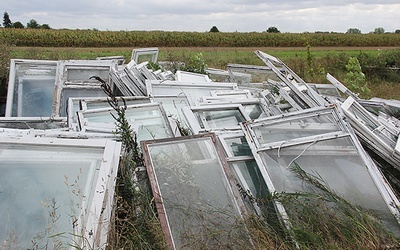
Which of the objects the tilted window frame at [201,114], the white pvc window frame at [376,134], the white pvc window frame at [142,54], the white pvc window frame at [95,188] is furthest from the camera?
the white pvc window frame at [142,54]

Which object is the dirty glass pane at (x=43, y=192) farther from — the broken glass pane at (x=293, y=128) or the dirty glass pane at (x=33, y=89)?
the dirty glass pane at (x=33, y=89)

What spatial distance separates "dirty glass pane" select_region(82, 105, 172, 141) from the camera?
4.58 m

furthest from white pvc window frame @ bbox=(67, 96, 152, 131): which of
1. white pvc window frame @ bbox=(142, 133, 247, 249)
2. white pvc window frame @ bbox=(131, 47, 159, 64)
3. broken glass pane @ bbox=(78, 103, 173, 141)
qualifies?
white pvc window frame @ bbox=(131, 47, 159, 64)

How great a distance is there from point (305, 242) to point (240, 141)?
1430 millimetres

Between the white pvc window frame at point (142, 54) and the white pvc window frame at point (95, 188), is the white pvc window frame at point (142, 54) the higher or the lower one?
the higher one

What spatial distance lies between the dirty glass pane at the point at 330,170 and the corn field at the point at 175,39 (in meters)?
24.1

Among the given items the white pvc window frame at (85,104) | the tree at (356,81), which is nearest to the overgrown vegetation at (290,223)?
the white pvc window frame at (85,104)

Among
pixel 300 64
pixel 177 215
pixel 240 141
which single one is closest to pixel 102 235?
pixel 177 215

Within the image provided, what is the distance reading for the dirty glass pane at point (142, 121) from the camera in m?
4.58

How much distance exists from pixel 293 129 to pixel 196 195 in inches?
51.9

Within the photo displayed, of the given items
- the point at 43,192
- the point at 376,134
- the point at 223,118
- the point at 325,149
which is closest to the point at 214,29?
the point at 223,118

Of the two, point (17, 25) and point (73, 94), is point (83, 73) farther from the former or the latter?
point (17, 25)

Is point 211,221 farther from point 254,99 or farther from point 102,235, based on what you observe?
point 254,99

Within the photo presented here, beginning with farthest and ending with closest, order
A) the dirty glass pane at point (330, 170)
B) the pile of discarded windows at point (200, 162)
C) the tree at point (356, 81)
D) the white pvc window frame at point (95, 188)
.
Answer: the tree at point (356, 81)
the dirty glass pane at point (330, 170)
the pile of discarded windows at point (200, 162)
the white pvc window frame at point (95, 188)
